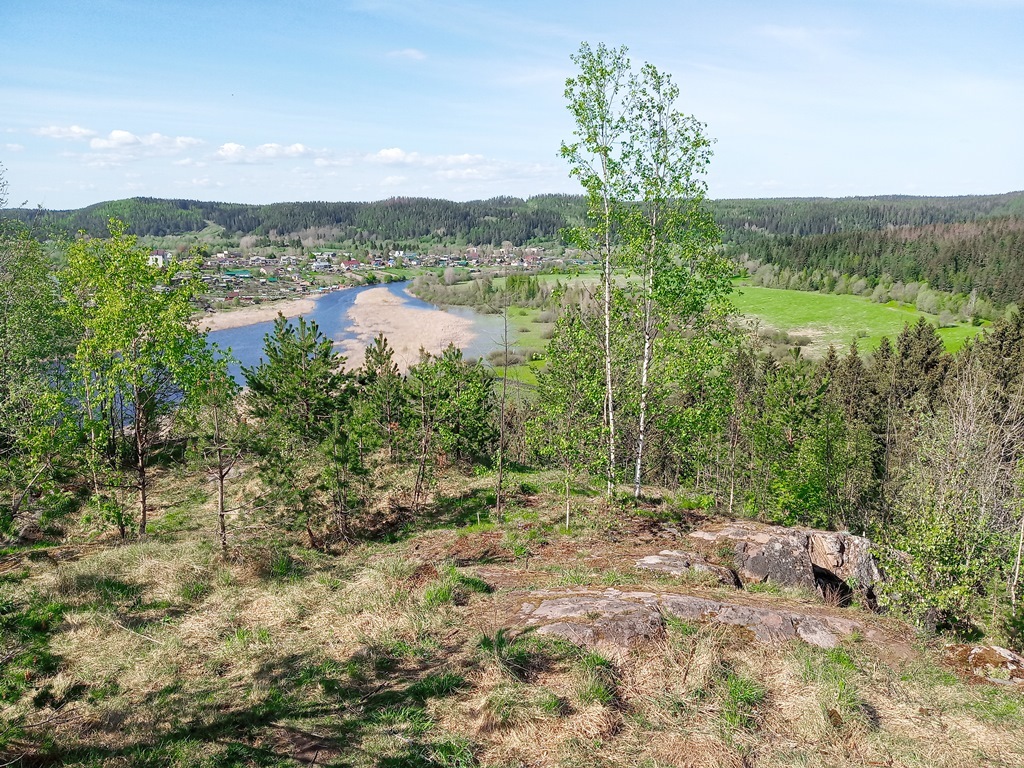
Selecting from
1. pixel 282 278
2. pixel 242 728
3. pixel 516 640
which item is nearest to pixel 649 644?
pixel 516 640

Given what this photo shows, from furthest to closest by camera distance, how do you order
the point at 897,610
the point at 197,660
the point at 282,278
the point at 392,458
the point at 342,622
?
the point at 282,278
the point at 392,458
the point at 897,610
the point at 342,622
the point at 197,660

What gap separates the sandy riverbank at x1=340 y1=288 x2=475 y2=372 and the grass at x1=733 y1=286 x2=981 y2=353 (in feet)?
170

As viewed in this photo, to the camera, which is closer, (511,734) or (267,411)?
(511,734)

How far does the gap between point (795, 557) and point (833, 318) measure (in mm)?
113628

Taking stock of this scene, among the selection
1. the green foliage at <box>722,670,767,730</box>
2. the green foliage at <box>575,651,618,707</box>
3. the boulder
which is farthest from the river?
the green foliage at <box>722,670,767,730</box>

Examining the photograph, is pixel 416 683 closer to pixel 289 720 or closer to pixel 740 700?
pixel 289 720

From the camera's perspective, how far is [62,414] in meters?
15.7

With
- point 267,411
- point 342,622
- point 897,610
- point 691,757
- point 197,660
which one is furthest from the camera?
point 267,411

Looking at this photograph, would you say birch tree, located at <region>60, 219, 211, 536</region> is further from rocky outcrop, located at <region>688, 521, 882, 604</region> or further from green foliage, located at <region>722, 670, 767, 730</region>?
rocky outcrop, located at <region>688, 521, 882, 604</region>

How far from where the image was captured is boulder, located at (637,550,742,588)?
43.8 ft

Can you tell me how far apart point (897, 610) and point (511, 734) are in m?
9.56

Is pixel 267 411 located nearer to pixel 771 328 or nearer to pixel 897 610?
pixel 897 610

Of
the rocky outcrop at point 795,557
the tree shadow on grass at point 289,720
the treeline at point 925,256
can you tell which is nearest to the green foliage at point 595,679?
the tree shadow on grass at point 289,720

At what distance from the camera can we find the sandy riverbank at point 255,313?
110331 mm
